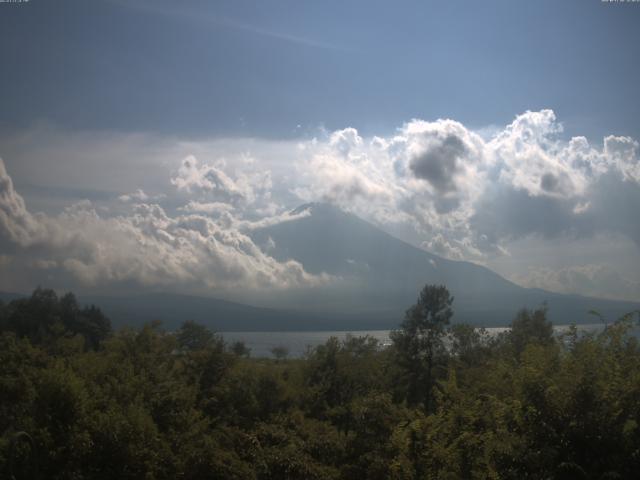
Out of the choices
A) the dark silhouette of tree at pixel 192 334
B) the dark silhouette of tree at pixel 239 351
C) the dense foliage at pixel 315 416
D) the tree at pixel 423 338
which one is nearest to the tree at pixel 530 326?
the tree at pixel 423 338

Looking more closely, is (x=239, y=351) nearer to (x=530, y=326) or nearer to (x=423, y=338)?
(x=423, y=338)

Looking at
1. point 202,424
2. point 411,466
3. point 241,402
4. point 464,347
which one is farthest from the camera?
point 464,347

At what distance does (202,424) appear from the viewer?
66.7 feet

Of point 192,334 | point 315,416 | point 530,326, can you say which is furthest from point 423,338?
point 192,334

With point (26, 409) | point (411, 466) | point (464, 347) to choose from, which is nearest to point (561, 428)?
point (411, 466)

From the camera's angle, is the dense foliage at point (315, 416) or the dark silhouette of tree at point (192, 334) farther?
the dark silhouette of tree at point (192, 334)

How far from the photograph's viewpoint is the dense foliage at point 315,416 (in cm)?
1051

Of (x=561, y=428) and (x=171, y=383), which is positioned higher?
(x=561, y=428)

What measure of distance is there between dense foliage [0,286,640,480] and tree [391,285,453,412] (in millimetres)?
4264

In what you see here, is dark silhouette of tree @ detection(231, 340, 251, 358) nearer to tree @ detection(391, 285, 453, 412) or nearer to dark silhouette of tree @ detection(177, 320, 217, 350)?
dark silhouette of tree @ detection(177, 320, 217, 350)

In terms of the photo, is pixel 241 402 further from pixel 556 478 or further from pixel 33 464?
pixel 556 478

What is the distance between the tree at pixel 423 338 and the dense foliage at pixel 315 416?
14.0 ft

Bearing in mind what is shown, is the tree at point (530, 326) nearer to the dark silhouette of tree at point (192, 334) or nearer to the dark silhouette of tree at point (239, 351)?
the dark silhouette of tree at point (239, 351)

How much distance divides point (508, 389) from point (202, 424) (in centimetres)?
1109
